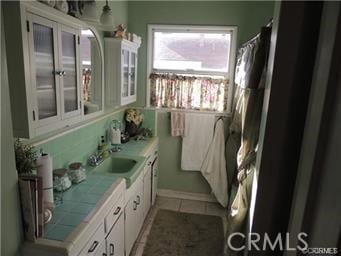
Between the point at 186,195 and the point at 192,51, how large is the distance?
205cm

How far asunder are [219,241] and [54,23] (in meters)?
2.53

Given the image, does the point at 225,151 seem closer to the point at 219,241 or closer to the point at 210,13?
the point at 219,241

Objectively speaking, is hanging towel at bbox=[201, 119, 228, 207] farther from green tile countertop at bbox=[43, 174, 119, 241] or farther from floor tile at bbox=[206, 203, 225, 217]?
green tile countertop at bbox=[43, 174, 119, 241]

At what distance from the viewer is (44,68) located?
131 centimetres

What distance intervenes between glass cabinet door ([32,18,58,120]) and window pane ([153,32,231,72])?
7.07 feet

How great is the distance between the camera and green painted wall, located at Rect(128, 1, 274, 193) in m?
3.03

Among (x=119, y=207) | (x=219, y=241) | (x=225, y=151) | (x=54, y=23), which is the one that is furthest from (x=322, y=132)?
(x=225, y=151)

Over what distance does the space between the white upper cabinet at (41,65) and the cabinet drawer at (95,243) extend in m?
0.66

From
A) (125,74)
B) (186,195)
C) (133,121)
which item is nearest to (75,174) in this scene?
(125,74)

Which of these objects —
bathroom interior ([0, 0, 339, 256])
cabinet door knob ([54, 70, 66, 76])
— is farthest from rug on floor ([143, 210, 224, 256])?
cabinet door knob ([54, 70, 66, 76])

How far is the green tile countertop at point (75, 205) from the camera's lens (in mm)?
1294

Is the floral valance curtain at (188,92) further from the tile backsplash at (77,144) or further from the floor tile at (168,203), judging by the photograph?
the floor tile at (168,203)

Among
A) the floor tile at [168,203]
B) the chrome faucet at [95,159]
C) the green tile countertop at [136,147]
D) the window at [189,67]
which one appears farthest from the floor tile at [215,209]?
the chrome faucet at [95,159]

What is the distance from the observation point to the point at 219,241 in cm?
266
